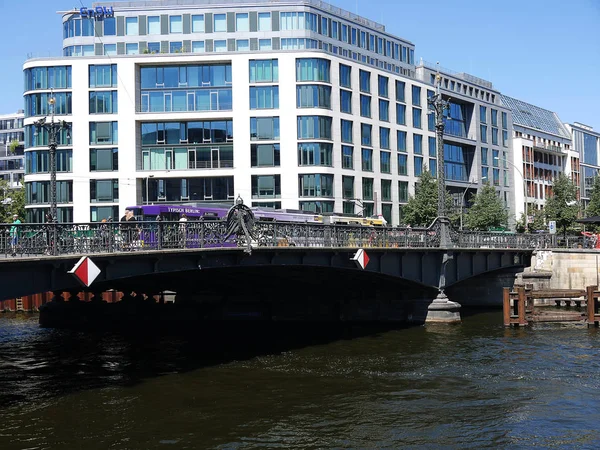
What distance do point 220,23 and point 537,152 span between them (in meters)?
62.5

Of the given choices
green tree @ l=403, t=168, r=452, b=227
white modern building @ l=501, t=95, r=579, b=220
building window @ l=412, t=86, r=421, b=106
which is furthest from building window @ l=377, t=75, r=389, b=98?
white modern building @ l=501, t=95, r=579, b=220

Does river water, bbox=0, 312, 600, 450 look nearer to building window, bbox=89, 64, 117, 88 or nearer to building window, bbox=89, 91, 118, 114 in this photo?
building window, bbox=89, 91, 118, 114

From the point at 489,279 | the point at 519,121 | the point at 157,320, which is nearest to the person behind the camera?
the point at 157,320

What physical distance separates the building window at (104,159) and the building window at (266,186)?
1415cm

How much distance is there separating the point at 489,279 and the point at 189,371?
30793 mm

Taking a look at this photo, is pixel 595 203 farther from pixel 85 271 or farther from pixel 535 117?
pixel 85 271

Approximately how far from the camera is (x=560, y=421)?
2231 centimetres

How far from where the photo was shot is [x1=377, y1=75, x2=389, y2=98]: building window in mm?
92562

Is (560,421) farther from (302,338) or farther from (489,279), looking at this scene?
(489,279)

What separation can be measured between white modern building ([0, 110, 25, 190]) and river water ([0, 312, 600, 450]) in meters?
112

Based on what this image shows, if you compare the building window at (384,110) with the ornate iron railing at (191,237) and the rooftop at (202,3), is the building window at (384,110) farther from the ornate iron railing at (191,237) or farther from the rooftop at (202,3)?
the ornate iron railing at (191,237)

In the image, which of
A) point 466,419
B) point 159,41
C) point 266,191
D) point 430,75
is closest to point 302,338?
point 466,419

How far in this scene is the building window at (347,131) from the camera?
86.9m

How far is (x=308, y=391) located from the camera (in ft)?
88.6
